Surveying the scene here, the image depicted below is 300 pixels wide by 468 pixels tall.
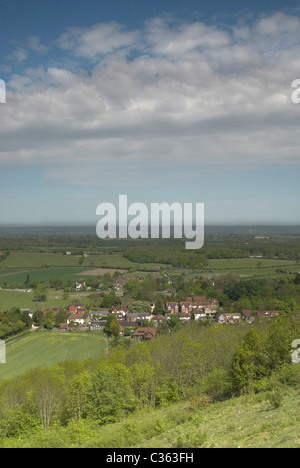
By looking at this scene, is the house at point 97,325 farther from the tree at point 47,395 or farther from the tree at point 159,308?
the tree at point 47,395

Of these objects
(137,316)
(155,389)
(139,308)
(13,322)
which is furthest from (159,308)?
(155,389)

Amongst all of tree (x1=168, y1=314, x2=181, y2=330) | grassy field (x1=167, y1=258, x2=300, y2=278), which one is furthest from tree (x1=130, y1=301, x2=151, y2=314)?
grassy field (x1=167, y1=258, x2=300, y2=278)

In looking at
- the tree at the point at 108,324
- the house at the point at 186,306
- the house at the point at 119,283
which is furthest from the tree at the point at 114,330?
the house at the point at 119,283

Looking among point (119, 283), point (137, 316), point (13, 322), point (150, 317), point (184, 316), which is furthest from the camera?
point (119, 283)

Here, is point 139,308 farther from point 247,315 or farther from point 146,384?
point 146,384
